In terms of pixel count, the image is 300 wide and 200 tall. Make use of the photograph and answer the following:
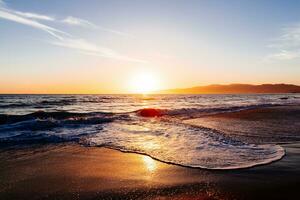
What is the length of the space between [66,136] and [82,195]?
752cm

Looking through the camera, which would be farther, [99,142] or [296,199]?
[99,142]

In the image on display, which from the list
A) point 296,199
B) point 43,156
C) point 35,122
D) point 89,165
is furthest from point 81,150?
point 35,122

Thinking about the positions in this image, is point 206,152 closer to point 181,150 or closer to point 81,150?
point 181,150

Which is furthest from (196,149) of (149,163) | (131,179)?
(131,179)

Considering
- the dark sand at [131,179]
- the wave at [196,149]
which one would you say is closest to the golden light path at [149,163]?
the dark sand at [131,179]

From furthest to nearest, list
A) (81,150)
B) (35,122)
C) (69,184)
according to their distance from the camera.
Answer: (35,122)
(81,150)
(69,184)

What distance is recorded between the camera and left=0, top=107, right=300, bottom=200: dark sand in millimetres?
5344

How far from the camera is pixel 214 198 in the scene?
5055 millimetres

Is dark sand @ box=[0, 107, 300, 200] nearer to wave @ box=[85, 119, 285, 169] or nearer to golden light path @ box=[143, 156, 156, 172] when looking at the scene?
golden light path @ box=[143, 156, 156, 172]

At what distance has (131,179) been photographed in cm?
629

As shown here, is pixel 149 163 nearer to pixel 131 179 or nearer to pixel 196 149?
pixel 131 179

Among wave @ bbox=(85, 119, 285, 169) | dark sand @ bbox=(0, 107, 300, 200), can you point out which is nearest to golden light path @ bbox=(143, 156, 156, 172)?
dark sand @ bbox=(0, 107, 300, 200)

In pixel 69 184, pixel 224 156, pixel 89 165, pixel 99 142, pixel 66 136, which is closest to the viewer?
pixel 69 184

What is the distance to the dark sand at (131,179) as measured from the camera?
17.5ft
